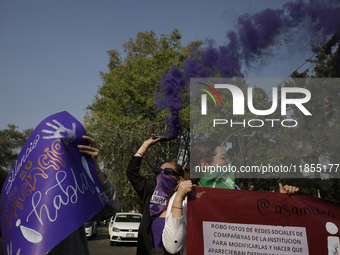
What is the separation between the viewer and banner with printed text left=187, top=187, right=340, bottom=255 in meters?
2.66

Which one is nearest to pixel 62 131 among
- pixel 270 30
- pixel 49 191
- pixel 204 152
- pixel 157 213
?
pixel 49 191

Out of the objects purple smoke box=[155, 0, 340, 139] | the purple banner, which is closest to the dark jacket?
the purple banner

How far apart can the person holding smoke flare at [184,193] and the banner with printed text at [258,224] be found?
4.0 inches

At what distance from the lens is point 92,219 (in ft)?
8.02

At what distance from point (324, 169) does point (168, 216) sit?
61.9 ft

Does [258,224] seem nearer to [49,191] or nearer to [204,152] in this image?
[204,152]

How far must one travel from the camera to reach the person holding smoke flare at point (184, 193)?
2471mm

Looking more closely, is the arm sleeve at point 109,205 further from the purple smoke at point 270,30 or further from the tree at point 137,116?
the tree at point 137,116

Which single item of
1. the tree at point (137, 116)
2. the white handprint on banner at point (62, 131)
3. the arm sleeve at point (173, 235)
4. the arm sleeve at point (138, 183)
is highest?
the tree at point (137, 116)

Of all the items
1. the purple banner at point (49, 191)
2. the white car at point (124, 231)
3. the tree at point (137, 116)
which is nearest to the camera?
the purple banner at point (49, 191)

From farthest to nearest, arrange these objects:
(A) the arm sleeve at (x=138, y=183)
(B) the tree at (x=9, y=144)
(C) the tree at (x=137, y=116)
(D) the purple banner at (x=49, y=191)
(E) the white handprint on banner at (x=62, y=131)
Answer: (B) the tree at (x=9, y=144) → (C) the tree at (x=137, y=116) → (A) the arm sleeve at (x=138, y=183) → (E) the white handprint on banner at (x=62, y=131) → (D) the purple banner at (x=49, y=191)

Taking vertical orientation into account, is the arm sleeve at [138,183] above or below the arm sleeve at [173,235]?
above

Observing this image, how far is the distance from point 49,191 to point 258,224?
65.2 inches

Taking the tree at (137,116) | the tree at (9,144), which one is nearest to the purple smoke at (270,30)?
the tree at (137,116)
